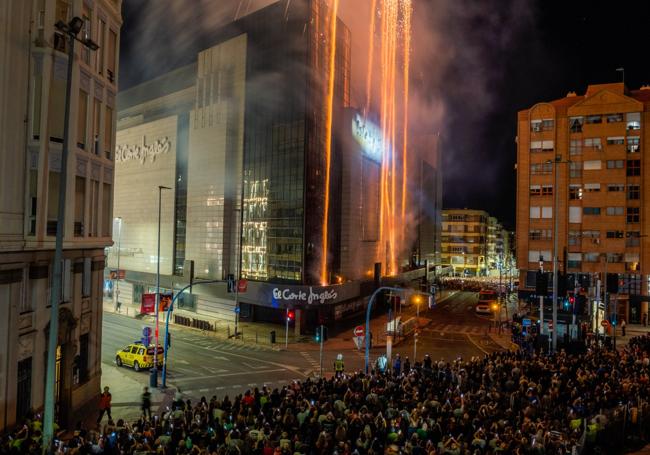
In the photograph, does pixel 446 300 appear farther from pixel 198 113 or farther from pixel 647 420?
pixel 647 420

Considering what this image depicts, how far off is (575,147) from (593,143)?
6.98 feet

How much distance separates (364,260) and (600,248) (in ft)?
99.8

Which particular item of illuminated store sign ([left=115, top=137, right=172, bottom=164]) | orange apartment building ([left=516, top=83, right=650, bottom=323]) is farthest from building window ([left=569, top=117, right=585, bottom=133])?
illuminated store sign ([left=115, top=137, right=172, bottom=164])

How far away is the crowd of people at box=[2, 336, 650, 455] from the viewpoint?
1335 centimetres

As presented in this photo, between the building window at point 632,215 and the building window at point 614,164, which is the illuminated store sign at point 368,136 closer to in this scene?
the building window at point 614,164

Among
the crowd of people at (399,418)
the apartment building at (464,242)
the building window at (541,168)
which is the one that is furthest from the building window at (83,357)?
the apartment building at (464,242)

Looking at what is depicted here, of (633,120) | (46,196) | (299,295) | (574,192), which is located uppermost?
(633,120)

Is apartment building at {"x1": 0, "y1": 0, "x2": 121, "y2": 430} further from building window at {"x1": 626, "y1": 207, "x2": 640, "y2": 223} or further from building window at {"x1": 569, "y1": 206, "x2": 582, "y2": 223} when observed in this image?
building window at {"x1": 626, "y1": 207, "x2": 640, "y2": 223}

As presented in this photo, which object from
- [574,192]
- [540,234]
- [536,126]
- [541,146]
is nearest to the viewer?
[574,192]

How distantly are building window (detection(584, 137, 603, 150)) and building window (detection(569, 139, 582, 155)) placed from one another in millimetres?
703

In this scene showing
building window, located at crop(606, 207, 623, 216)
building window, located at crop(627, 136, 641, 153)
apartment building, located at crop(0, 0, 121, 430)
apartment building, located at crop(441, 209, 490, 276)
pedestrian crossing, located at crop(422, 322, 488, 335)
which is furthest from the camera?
apartment building, located at crop(441, 209, 490, 276)

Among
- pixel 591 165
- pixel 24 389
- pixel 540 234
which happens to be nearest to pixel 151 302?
pixel 24 389

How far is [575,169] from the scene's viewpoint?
61.8 metres

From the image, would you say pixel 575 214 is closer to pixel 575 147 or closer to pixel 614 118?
pixel 575 147
